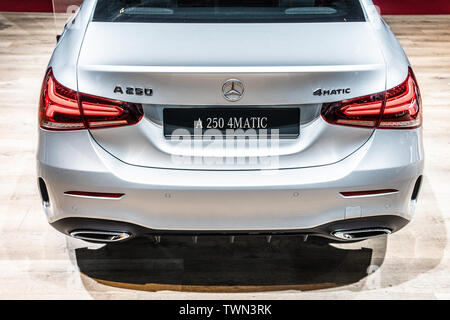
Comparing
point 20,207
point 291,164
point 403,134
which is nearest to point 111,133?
point 291,164

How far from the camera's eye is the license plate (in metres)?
2.22

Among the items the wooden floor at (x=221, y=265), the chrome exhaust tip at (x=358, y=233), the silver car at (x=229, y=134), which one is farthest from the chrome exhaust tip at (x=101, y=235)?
the chrome exhaust tip at (x=358, y=233)

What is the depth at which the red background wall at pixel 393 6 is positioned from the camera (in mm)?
8125

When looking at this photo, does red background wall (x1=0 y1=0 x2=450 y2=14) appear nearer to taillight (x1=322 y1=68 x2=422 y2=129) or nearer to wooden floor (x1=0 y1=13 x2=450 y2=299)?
wooden floor (x1=0 y1=13 x2=450 y2=299)

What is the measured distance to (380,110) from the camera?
229 cm

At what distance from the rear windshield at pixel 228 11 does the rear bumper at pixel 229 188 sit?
583mm

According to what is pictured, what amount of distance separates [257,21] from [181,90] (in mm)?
565

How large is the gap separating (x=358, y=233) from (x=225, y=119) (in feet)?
2.10

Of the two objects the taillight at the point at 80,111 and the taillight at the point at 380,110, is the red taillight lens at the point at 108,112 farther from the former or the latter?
the taillight at the point at 380,110

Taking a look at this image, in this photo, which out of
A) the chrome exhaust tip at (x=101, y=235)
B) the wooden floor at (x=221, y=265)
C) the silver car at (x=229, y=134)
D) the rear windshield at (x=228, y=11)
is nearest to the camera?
the silver car at (x=229, y=134)

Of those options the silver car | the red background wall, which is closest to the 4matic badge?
the silver car

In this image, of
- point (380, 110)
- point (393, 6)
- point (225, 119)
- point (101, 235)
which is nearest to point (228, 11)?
point (225, 119)

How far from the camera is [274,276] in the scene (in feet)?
9.39

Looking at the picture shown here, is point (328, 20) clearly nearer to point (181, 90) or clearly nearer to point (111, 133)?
point (181, 90)
